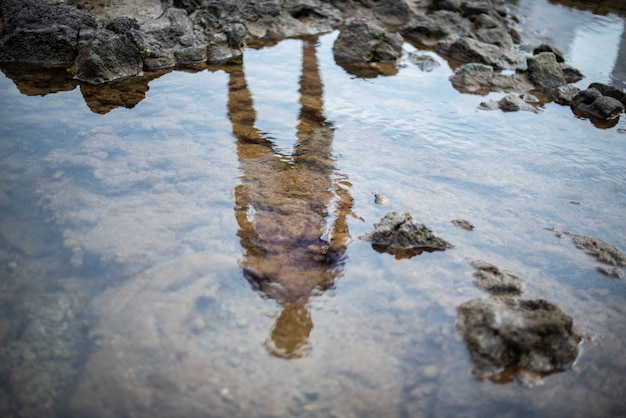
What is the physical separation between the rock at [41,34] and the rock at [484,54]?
17.6ft

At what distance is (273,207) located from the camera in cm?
322

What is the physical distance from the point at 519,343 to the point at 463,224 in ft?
3.83

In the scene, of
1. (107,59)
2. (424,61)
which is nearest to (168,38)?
(107,59)

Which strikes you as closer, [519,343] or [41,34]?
[519,343]

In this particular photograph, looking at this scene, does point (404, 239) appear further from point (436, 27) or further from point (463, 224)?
point (436, 27)

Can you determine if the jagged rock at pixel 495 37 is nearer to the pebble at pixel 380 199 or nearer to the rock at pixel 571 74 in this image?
the rock at pixel 571 74

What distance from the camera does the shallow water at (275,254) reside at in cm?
213

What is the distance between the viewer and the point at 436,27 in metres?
7.80

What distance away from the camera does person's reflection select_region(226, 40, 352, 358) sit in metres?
2.52

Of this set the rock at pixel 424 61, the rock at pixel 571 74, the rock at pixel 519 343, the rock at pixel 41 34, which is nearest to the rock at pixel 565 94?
the rock at pixel 571 74

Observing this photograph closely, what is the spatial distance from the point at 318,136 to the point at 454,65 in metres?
3.65

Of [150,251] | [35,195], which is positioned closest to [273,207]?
[150,251]

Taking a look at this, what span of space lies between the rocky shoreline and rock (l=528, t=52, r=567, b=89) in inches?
0.5

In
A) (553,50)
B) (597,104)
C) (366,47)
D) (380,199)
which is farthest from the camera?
(553,50)
